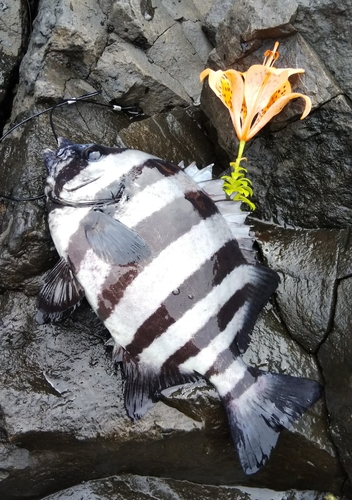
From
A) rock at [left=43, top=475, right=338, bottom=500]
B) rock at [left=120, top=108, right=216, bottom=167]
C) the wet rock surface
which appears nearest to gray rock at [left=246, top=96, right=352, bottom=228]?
the wet rock surface

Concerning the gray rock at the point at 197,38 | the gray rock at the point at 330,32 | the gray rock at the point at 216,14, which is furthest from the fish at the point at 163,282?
the gray rock at the point at 216,14

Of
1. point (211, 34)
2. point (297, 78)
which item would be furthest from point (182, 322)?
point (211, 34)

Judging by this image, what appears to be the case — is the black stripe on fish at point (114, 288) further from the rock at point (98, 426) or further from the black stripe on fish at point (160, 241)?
the rock at point (98, 426)

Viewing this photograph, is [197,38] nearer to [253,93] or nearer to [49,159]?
[253,93]

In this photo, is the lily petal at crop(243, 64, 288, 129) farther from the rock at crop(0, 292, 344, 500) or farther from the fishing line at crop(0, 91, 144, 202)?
the rock at crop(0, 292, 344, 500)

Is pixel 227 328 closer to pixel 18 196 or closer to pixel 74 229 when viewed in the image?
pixel 74 229
